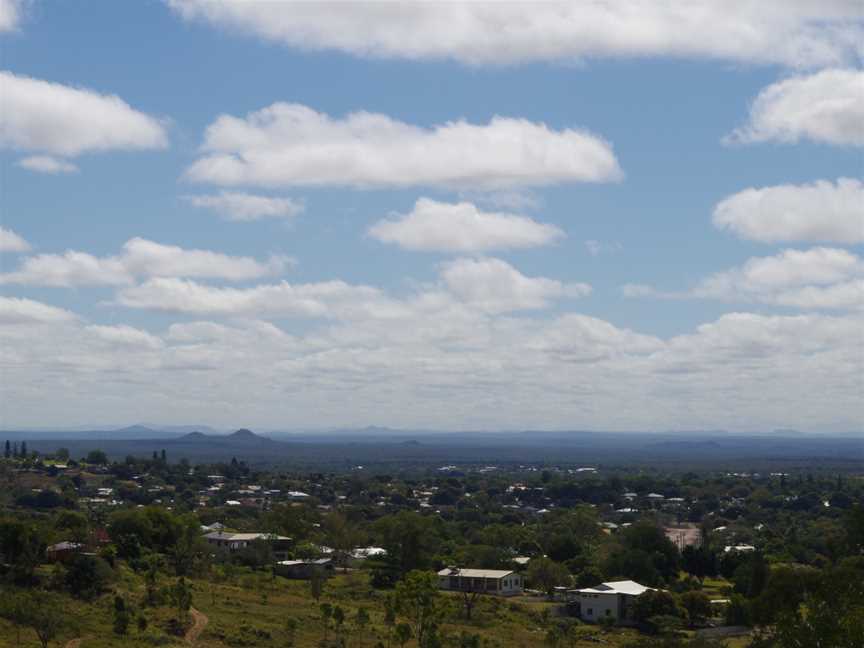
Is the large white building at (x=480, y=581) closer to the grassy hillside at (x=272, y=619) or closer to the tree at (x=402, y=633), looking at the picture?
the grassy hillside at (x=272, y=619)

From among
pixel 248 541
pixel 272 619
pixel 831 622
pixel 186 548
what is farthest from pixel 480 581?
pixel 831 622

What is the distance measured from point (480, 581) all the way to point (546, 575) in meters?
5.78

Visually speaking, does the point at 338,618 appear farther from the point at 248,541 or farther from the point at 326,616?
the point at 248,541

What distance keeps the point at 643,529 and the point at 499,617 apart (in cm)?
2739

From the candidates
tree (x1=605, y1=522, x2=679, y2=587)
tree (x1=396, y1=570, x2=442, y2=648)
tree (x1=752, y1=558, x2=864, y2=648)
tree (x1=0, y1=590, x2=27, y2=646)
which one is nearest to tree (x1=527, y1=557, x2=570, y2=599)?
tree (x1=605, y1=522, x2=679, y2=587)

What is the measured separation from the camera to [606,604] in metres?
71.1

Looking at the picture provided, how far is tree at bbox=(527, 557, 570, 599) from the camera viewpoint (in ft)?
269

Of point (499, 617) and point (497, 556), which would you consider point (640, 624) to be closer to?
point (499, 617)

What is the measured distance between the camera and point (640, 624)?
6856 cm

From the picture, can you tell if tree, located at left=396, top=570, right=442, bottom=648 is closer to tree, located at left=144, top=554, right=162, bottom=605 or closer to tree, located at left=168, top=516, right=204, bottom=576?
tree, located at left=144, top=554, right=162, bottom=605

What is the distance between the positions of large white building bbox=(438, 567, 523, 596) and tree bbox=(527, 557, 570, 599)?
65.8 inches

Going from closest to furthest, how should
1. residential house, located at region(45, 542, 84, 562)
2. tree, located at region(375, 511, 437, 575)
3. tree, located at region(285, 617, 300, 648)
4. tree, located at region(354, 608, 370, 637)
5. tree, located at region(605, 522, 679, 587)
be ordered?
tree, located at region(285, 617, 300, 648), tree, located at region(354, 608, 370, 637), residential house, located at region(45, 542, 84, 562), tree, located at region(605, 522, 679, 587), tree, located at region(375, 511, 437, 575)

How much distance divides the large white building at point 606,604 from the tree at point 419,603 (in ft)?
48.8

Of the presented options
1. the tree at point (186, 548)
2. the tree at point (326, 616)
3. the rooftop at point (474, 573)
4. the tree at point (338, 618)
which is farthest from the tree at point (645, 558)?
the tree at point (338, 618)
